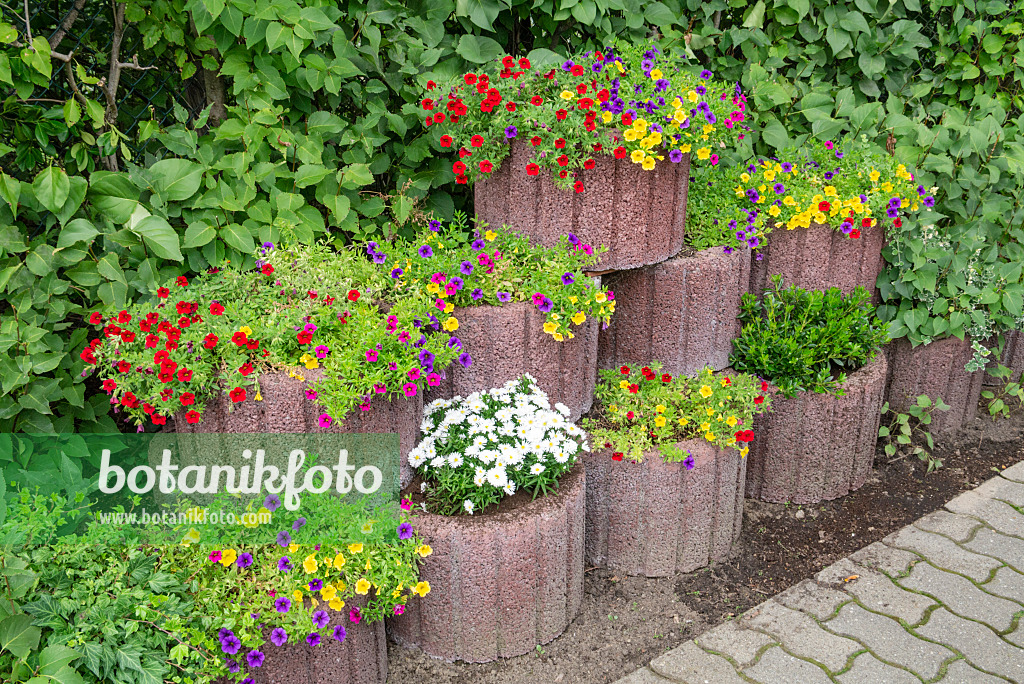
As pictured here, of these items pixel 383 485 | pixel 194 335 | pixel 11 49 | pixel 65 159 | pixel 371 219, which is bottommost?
pixel 383 485

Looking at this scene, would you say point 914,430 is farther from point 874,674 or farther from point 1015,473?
point 874,674

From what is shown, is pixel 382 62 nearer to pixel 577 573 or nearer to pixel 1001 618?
pixel 577 573

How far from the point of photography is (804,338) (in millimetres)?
3143

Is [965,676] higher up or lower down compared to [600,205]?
lower down

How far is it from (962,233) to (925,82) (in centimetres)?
84

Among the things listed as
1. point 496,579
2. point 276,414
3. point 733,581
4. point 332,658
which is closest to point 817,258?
point 733,581

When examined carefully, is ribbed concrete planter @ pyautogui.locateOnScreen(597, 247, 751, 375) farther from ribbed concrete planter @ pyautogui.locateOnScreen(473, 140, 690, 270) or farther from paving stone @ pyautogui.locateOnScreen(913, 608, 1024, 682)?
paving stone @ pyautogui.locateOnScreen(913, 608, 1024, 682)

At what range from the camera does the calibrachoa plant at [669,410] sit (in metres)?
2.74

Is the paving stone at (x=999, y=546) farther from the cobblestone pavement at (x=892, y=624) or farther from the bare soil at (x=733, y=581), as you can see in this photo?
the bare soil at (x=733, y=581)

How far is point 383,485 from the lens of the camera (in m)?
2.38

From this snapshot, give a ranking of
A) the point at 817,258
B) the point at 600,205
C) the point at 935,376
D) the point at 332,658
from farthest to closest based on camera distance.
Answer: the point at 935,376 < the point at 817,258 < the point at 600,205 < the point at 332,658

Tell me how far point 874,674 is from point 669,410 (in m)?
0.99

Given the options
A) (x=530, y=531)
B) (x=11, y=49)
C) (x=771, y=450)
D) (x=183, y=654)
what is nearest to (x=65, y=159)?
(x=11, y=49)

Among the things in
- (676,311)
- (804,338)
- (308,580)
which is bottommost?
(308,580)
